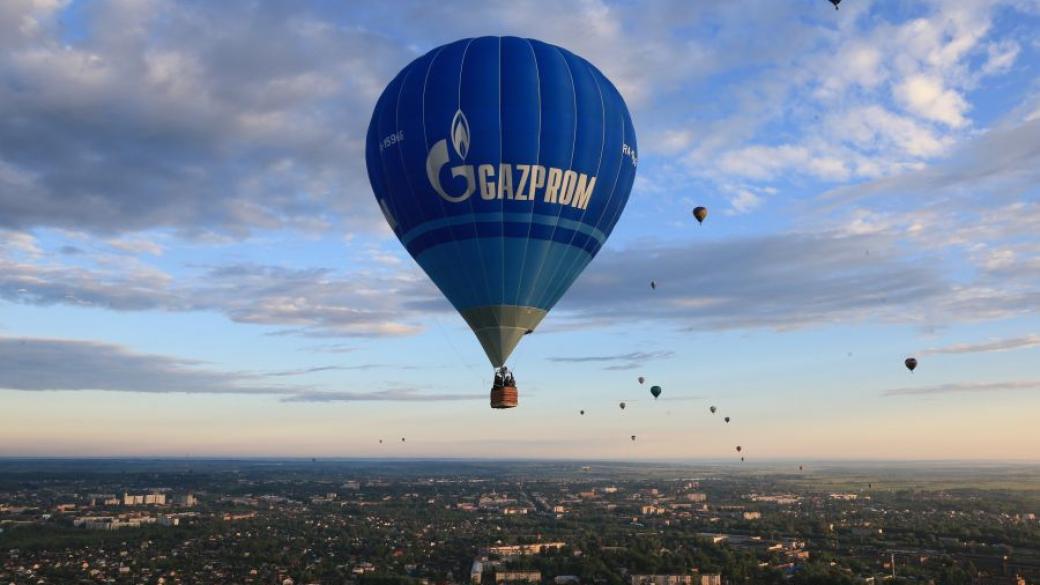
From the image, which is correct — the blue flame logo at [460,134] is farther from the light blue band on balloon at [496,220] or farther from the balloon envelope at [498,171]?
the light blue band on balloon at [496,220]

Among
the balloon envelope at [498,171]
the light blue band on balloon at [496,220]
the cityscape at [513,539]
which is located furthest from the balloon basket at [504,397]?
the cityscape at [513,539]

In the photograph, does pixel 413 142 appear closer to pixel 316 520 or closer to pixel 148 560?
pixel 148 560

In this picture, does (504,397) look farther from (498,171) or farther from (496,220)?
(498,171)

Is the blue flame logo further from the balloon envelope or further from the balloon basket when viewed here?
the balloon basket

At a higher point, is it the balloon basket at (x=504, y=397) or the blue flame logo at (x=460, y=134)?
the blue flame logo at (x=460, y=134)

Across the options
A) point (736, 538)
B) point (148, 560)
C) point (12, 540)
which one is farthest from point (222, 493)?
point (736, 538)

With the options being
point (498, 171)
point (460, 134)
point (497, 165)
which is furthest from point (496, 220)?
point (460, 134)
